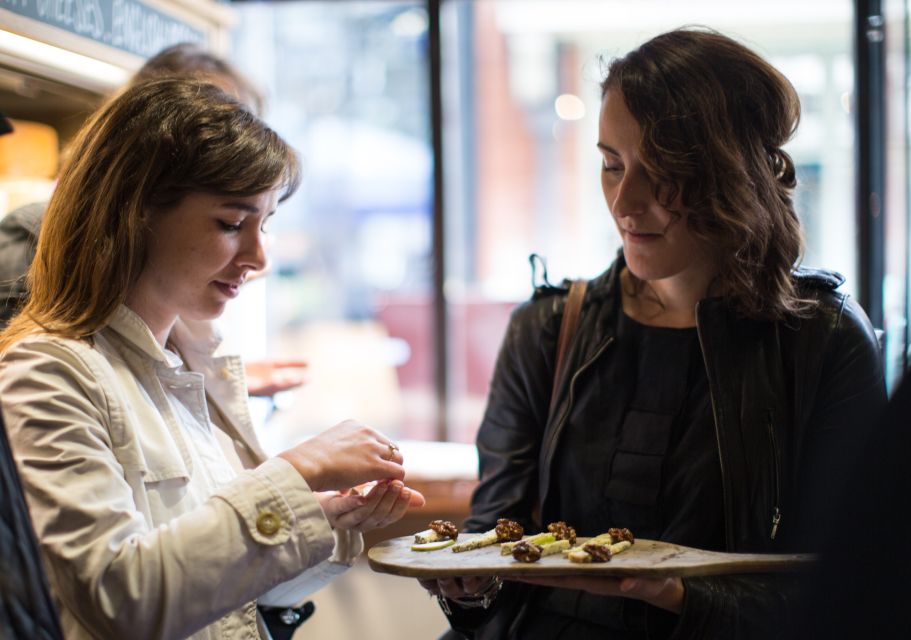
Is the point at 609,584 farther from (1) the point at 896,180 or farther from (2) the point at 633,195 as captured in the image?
(1) the point at 896,180

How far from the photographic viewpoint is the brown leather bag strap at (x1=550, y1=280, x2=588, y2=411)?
181 centimetres

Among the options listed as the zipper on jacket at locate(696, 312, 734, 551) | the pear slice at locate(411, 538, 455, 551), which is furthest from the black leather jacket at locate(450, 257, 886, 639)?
the pear slice at locate(411, 538, 455, 551)

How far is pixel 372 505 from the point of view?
5.09 feet

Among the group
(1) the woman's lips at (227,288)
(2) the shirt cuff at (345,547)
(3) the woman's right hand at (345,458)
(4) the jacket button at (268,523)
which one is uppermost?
(1) the woman's lips at (227,288)

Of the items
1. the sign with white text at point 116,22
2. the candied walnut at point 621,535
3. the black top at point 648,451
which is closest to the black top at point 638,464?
the black top at point 648,451

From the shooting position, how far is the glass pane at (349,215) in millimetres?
4793

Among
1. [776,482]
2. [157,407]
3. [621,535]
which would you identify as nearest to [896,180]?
[776,482]

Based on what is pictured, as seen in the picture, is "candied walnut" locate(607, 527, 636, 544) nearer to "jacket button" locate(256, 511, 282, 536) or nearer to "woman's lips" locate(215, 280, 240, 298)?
"jacket button" locate(256, 511, 282, 536)

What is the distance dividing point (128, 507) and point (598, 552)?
26.1 inches

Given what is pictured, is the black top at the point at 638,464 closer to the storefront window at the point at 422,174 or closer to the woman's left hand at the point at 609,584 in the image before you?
the woman's left hand at the point at 609,584

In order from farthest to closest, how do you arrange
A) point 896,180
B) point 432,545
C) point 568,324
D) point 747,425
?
1. point 896,180
2. point 568,324
3. point 747,425
4. point 432,545

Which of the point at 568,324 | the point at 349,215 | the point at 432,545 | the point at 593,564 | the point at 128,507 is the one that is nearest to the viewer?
the point at 128,507

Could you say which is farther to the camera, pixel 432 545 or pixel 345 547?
pixel 345 547

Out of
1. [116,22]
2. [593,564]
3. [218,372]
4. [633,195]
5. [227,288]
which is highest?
[116,22]
